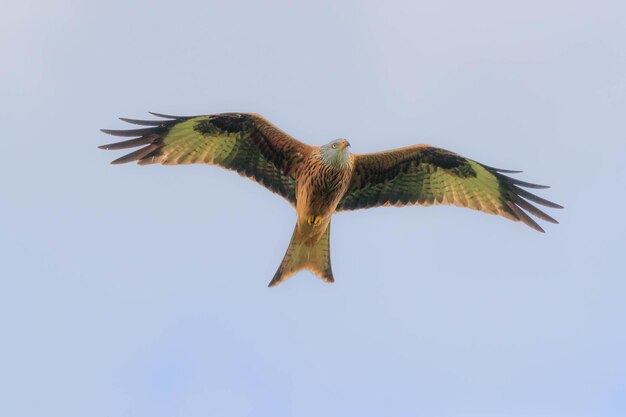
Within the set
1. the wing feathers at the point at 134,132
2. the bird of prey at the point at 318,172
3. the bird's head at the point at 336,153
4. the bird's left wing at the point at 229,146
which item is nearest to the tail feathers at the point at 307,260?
the bird of prey at the point at 318,172

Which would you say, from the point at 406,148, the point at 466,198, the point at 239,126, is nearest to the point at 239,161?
the point at 239,126

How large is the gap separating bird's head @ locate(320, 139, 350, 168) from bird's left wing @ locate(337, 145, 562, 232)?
79cm

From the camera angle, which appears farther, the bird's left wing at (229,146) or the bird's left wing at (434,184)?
the bird's left wing at (434,184)

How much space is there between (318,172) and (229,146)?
168 centimetres

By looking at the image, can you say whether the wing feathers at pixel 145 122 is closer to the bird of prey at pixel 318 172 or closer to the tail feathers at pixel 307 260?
the bird of prey at pixel 318 172

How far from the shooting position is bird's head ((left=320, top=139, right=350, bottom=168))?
39.1ft

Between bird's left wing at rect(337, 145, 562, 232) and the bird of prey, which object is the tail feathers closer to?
the bird of prey

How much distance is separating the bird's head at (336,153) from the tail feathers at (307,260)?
1.23m

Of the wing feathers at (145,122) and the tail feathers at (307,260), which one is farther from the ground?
the wing feathers at (145,122)

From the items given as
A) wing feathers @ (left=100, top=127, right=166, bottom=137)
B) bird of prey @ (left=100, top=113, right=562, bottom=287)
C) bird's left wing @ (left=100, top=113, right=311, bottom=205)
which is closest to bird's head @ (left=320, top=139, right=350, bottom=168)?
bird of prey @ (left=100, top=113, right=562, bottom=287)

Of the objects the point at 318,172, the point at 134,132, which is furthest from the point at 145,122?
the point at 318,172

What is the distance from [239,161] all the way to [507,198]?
14.5 feet

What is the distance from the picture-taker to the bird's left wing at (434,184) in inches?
514

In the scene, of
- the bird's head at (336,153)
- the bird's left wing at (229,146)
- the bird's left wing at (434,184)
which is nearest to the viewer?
the bird's head at (336,153)
